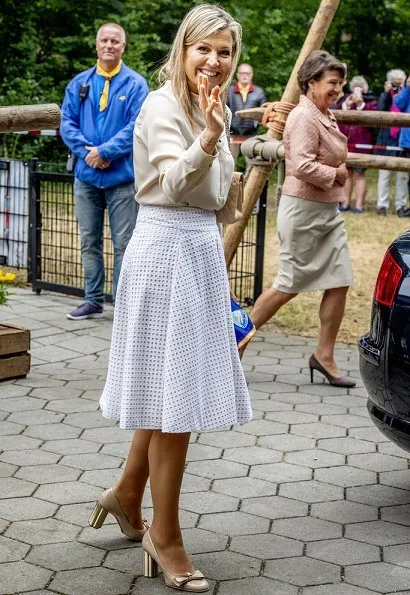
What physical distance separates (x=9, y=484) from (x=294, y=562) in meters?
1.51

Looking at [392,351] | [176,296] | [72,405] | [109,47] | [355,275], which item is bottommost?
[355,275]

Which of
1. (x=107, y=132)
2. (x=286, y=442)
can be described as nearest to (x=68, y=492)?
(x=286, y=442)

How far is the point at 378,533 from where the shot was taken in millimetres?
4781

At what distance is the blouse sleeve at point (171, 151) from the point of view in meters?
3.72

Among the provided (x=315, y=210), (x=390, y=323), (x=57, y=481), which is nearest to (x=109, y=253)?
(x=315, y=210)

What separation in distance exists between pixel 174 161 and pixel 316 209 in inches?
137

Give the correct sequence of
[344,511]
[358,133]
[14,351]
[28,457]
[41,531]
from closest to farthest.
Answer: [41,531] < [344,511] < [28,457] < [14,351] < [358,133]

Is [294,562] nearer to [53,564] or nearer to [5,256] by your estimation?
[53,564]

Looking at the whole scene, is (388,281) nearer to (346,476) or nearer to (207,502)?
(346,476)

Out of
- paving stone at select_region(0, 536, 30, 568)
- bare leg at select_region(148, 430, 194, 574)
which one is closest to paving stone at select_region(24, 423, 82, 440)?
paving stone at select_region(0, 536, 30, 568)

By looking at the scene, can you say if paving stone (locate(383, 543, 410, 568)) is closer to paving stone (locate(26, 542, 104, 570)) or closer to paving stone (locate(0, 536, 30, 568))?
paving stone (locate(26, 542, 104, 570))

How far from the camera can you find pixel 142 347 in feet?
13.1

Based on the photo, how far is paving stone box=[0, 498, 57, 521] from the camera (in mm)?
4811

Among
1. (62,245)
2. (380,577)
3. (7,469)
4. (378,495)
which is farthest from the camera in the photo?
(62,245)
